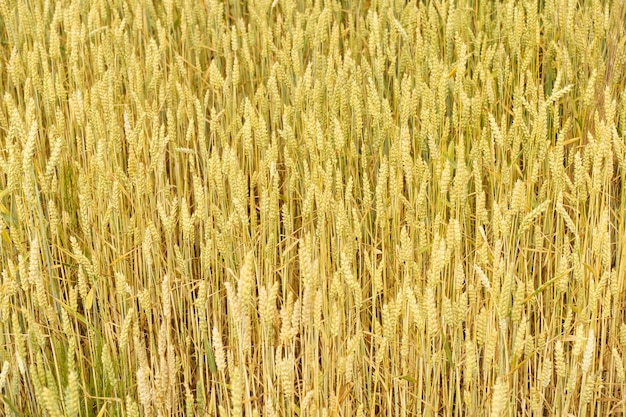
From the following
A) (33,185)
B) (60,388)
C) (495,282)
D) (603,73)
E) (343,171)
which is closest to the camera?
(495,282)

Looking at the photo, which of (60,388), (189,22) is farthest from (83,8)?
(60,388)

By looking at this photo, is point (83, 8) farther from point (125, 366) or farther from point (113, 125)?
point (125, 366)

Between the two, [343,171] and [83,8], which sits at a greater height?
[83,8]

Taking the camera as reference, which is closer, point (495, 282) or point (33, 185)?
point (495, 282)

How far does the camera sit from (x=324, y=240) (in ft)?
4.87

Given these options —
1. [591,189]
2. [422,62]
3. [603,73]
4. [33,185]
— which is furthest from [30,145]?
[603,73]

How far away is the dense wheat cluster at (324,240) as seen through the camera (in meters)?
1.28

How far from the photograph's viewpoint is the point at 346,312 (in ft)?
5.16

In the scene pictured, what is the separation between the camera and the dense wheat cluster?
1.28 m

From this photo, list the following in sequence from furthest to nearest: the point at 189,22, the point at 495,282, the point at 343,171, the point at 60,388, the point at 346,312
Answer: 1. the point at 189,22
2. the point at 343,171
3. the point at 346,312
4. the point at 60,388
5. the point at 495,282

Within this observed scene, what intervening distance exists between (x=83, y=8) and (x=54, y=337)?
3.57 ft

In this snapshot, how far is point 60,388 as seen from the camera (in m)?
1.34

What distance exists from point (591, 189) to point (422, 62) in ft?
2.49

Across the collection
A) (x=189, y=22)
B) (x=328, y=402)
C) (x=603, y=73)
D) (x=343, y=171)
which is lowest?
(x=328, y=402)
